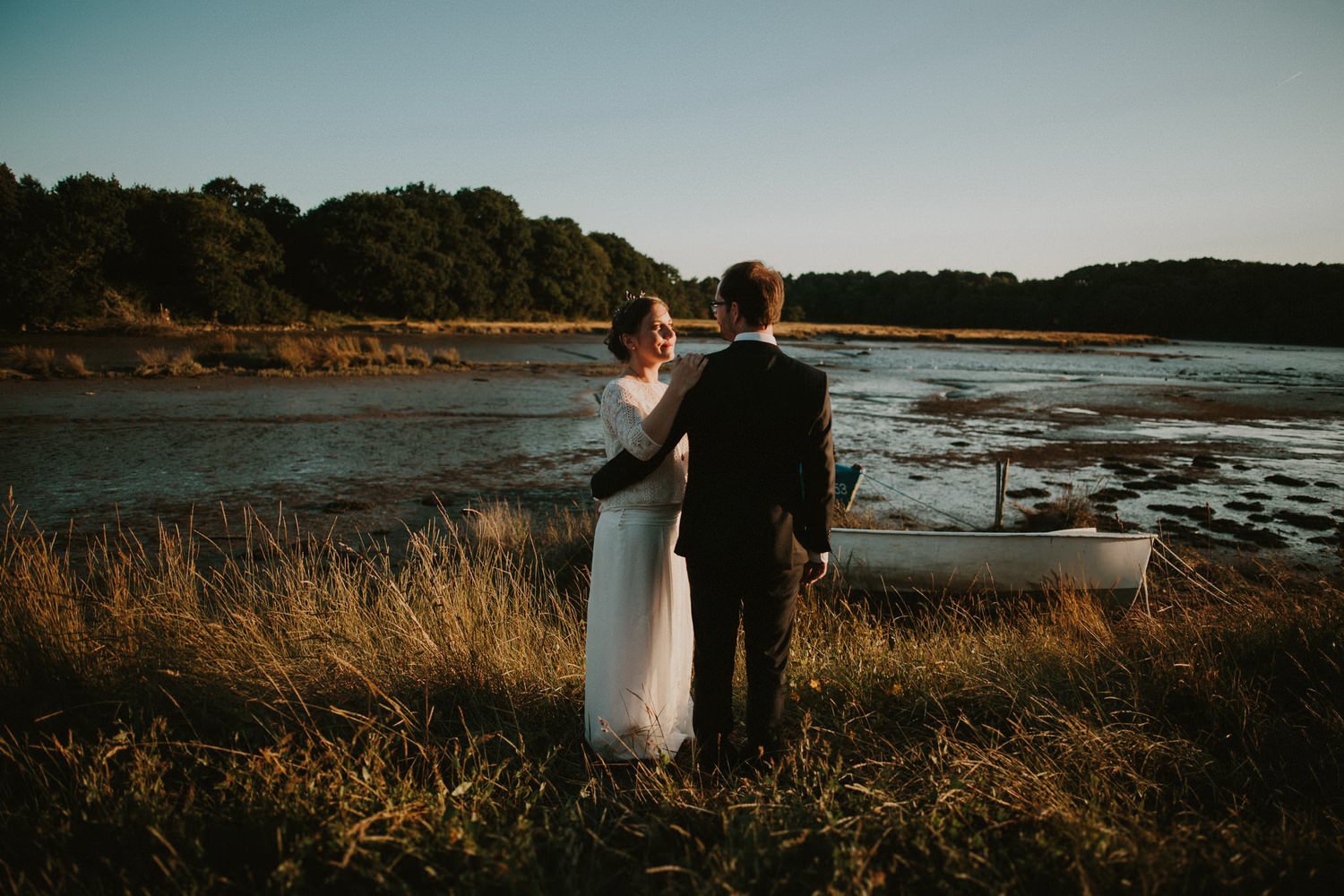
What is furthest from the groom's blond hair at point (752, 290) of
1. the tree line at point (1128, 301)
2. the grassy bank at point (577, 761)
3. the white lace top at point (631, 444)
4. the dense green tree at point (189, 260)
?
the tree line at point (1128, 301)

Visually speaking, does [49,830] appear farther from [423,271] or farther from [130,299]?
[423,271]

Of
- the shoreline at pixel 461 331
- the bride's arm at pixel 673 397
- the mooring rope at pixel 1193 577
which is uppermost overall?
the shoreline at pixel 461 331

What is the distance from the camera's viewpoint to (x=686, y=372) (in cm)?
274

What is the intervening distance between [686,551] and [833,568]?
420 cm

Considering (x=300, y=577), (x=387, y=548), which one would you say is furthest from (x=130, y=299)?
(x=300, y=577)

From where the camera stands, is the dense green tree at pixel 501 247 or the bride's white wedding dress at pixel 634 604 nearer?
the bride's white wedding dress at pixel 634 604

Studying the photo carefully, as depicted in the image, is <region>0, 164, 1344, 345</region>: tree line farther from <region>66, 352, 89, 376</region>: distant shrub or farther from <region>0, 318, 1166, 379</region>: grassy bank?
<region>66, 352, 89, 376</region>: distant shrub

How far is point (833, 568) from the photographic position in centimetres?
675

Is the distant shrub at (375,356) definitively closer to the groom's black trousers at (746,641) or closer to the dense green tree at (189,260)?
the dense green tree at (189,260)

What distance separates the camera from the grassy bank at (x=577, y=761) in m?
2.32

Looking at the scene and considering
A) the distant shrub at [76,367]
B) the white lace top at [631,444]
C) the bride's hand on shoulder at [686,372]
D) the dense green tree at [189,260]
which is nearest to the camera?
the bride's hand on shoulder at [686,372]

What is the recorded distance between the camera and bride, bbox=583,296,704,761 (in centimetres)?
313

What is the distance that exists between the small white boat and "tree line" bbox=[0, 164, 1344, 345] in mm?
8683

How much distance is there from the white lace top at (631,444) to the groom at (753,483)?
0.10 metres
